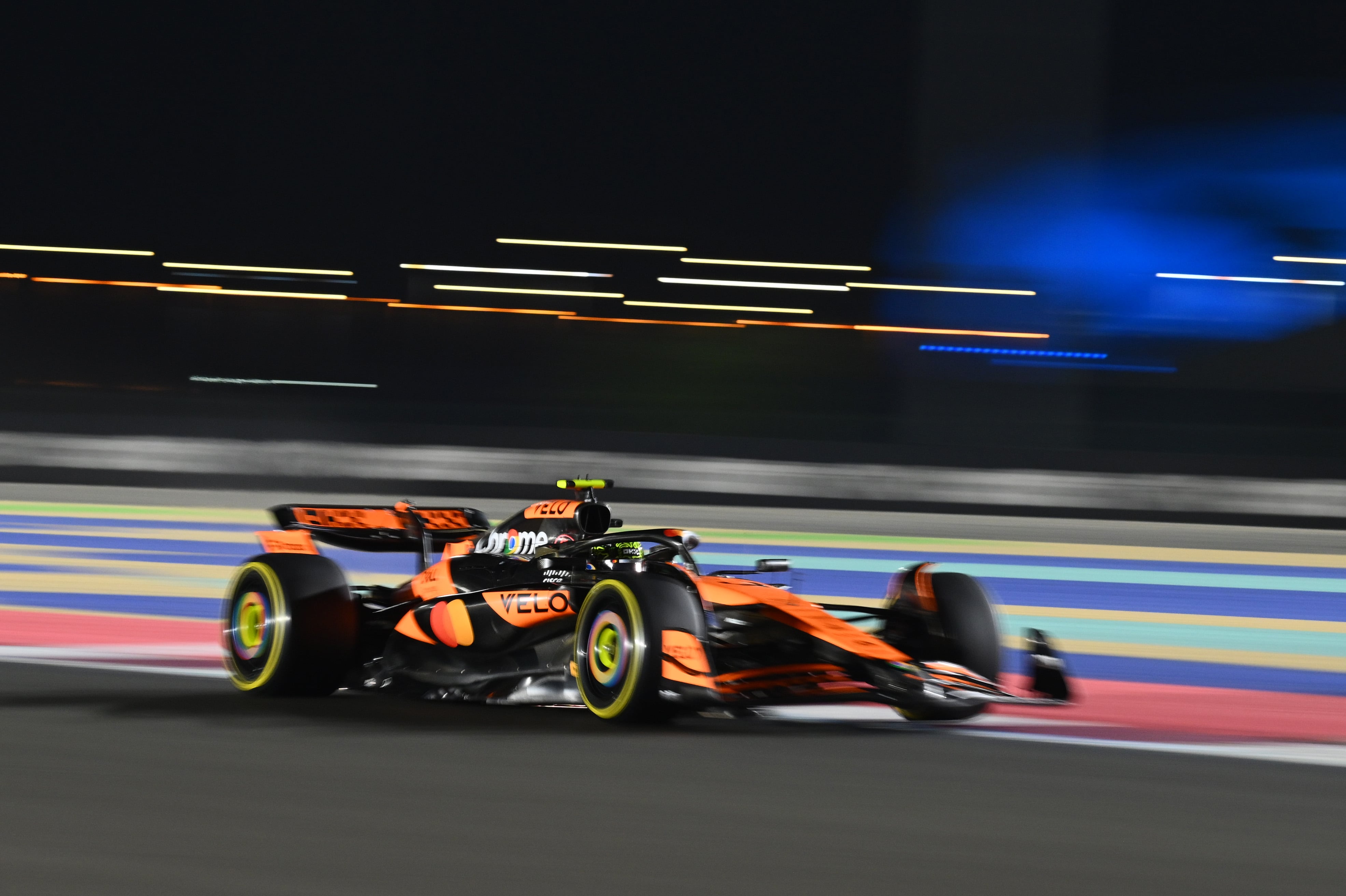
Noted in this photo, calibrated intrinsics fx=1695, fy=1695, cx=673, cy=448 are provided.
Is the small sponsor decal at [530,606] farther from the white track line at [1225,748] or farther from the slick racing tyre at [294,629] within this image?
the white track line at [1225,748]

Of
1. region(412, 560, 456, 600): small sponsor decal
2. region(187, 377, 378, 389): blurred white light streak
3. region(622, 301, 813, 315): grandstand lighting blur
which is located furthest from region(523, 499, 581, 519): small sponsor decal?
region(622, 301, 813, 315): grandstand lighting blur

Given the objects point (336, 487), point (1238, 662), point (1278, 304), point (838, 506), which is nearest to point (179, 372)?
point (336, 487)

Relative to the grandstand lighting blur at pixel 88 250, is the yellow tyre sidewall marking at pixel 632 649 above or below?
below

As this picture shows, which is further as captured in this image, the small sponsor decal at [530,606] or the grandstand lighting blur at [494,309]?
the grandstand lighting blur at [494,309]

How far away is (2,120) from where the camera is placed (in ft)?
103

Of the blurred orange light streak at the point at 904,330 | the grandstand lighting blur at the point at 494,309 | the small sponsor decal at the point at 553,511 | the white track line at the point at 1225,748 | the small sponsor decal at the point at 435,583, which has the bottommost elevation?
the white track line at the point at 1225,748

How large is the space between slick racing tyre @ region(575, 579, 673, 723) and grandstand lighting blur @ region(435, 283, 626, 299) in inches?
764

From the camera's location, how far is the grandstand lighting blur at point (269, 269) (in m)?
26.0

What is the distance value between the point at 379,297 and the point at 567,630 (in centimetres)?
2006

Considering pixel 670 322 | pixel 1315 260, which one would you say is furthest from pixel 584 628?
pixel 1315 260

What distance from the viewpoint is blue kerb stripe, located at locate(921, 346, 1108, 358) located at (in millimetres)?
21594

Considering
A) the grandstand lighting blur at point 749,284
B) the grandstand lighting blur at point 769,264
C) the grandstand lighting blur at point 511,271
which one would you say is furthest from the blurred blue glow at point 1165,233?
the grandstand lighting blur at point 511,271

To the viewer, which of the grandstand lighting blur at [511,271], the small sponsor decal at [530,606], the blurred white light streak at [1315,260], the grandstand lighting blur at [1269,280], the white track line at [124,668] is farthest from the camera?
the grandstand lighting blur at [511,271]

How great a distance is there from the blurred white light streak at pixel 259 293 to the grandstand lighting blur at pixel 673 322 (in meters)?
3.89
